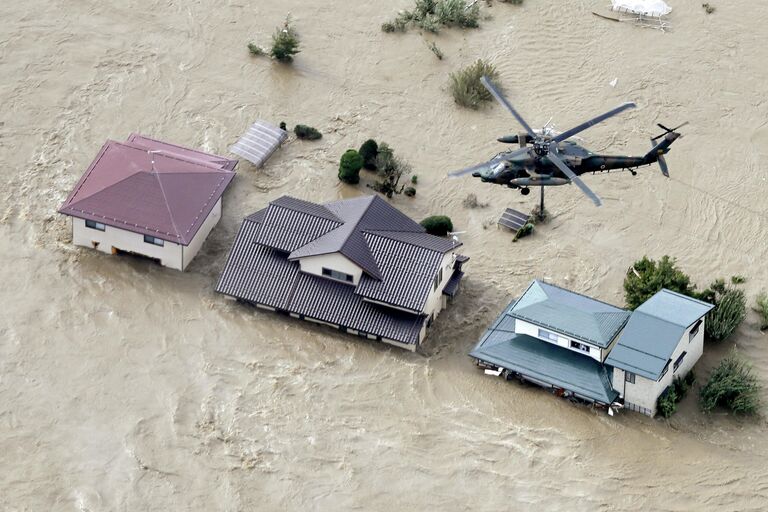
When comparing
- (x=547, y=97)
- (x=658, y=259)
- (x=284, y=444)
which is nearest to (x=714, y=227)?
(x=658, y=259)

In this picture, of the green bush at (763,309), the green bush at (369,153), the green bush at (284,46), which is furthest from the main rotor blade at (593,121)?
the green bush at (284,46)

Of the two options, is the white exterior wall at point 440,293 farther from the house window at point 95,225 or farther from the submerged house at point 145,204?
the house window at point 95,225

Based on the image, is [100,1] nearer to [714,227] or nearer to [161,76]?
[161,76]

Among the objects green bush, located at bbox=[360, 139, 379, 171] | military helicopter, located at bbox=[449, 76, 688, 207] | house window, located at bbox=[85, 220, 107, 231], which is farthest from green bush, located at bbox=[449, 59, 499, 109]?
house window, located at bbox=[85, 220, 107, 231]

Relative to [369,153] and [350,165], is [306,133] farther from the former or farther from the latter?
[350,165]

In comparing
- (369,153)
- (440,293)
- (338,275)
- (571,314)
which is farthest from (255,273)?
(571,314)

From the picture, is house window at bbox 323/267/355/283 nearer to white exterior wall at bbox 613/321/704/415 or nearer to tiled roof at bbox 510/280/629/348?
tiled roof at bbox 510/280/629/348
